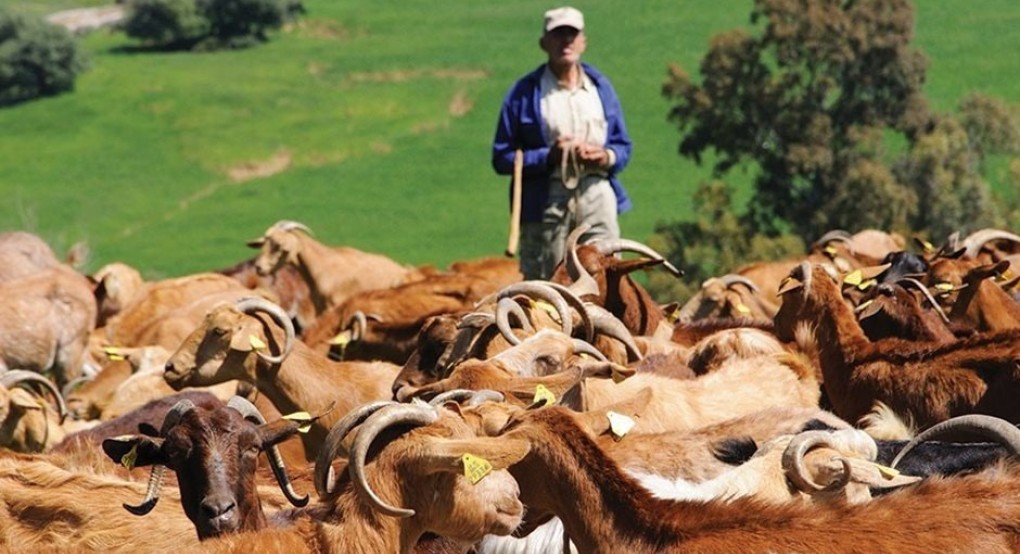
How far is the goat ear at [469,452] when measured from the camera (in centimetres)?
674

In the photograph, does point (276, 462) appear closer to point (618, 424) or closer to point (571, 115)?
point (618, 424)

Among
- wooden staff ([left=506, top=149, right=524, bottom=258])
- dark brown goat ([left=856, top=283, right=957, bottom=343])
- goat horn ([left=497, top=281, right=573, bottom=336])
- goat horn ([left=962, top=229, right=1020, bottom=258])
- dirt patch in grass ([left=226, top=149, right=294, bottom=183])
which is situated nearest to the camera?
goat horn ([left=497, top=281, right=573, bottom=336])

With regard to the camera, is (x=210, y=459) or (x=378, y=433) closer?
(x=378, y=433)

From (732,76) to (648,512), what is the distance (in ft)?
108

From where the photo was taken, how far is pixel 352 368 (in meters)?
12.1

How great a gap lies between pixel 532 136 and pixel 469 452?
693cm

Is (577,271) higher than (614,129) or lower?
lower

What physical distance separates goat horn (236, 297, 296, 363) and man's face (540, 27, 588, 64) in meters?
2.61

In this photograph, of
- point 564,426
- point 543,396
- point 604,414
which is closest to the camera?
point 564,426

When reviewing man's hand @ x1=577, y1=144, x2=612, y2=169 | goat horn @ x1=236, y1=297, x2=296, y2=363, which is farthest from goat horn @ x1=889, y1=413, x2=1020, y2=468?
man's hand @ x1=577, y1=144, x2=612, y2=169

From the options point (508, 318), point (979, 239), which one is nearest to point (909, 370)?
point (508, 318)

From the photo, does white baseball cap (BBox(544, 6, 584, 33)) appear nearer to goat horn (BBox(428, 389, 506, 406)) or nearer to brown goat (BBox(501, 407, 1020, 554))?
goat horn (BBox(428, 389, 506, 406))

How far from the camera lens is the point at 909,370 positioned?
33.6 ft

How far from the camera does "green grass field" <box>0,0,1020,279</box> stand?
53.6m
